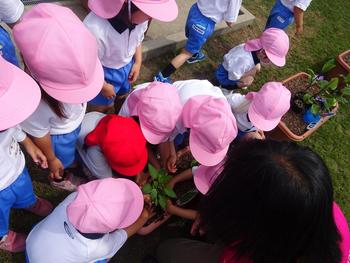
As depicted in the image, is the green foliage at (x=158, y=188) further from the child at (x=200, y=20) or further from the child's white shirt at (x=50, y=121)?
the child at (x=200, y=20)

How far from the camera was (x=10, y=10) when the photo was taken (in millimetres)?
2221

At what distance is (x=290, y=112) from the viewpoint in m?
3.40

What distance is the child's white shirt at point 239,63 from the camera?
3297mm

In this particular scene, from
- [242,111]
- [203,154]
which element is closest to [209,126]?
[203,154]

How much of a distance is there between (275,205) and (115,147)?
3.45 feet

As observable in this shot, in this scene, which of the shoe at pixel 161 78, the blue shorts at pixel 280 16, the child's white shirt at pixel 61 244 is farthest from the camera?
the blue shorts at pixel 280 16

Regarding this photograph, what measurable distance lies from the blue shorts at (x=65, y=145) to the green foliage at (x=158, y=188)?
21.3 inches

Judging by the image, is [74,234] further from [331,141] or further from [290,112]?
[331,141]

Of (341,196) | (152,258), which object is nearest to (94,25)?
(152,258)

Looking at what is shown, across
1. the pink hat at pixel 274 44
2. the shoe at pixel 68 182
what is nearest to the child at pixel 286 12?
the pink hat at pixel 274 44

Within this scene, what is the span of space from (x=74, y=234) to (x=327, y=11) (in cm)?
485

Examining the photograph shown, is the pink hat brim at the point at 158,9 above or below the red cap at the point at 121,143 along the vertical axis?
above

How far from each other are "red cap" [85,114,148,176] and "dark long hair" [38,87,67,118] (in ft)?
0.93

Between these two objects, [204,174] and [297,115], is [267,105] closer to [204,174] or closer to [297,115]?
[204,174]
